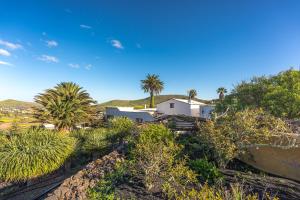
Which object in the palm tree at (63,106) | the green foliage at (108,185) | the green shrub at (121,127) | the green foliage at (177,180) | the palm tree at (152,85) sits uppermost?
the palm tree at (152,85)

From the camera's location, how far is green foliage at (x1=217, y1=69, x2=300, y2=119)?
54.6 ft

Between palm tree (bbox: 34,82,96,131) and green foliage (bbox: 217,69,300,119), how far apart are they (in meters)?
14.2

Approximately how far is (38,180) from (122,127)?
29.2 ft

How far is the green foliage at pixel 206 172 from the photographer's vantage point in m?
7.74

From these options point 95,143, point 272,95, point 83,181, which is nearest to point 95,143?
point 95,143

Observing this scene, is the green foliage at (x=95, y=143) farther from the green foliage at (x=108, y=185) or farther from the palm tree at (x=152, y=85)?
the palm tree at (x=152, y=85)

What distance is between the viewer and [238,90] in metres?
21.4

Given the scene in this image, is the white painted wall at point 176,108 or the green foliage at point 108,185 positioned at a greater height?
the white painted wall at point 176,108

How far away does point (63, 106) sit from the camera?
61.8ft

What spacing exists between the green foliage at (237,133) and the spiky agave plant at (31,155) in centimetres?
856

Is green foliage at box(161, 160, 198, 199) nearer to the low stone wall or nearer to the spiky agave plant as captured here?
the low stone wall

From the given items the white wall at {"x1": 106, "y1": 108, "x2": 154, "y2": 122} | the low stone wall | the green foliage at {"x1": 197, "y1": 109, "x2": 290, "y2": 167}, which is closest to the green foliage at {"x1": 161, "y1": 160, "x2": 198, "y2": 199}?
the green foliage at {"x1": 197, "y1": 109, "x2": 290, "y2": 167}

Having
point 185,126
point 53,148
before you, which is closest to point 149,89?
point 185,126

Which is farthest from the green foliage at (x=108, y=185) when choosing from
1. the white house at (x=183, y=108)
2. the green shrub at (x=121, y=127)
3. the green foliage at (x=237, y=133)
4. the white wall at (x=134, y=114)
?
the white house at (x=183, y=108)
